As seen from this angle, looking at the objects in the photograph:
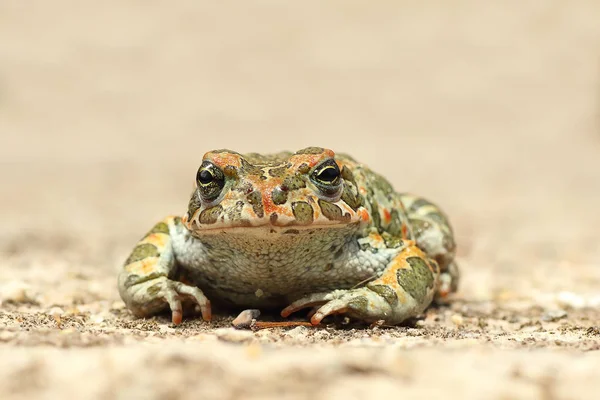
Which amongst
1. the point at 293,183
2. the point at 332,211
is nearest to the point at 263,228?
the point at 293,183

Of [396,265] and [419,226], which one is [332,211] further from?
[419,226]

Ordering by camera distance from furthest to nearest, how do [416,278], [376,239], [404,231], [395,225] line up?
[404,231] < [395,225] < [376,239] < [416,278]

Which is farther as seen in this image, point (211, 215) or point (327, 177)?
point (327, 177)

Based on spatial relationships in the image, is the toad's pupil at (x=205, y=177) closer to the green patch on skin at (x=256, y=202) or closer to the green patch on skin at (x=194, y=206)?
the green patch on skin at (x=194, y=206)

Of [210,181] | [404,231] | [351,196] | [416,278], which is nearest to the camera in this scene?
[210,181]

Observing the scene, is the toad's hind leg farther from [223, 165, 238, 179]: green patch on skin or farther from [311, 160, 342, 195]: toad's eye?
[223, 165, 238, 179]: green patch on skin

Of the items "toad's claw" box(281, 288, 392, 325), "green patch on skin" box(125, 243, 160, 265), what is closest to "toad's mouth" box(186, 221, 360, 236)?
"toad's claw" box(281, 288, 392, 325)

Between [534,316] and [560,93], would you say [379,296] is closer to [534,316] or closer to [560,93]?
[534,316]
